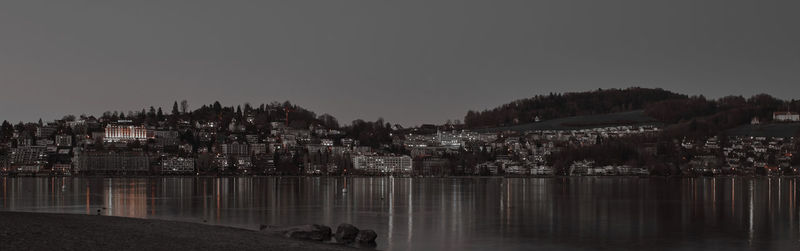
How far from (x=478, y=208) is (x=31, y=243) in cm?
2546

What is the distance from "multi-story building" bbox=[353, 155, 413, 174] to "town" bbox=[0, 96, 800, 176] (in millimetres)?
210

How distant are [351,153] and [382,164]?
9389 millimetres

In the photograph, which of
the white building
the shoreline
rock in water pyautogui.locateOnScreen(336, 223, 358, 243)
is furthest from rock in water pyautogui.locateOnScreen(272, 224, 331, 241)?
the white building

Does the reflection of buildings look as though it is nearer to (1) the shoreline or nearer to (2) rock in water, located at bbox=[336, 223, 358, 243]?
(1) the shoreline

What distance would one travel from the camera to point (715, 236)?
Result: 25672 millimetres

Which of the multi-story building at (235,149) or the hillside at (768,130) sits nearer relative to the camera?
the multi-story building at (235,149)

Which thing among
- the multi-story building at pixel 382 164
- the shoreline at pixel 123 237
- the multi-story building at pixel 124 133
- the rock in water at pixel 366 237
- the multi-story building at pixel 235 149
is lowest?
the multi-story building at pixel 382 164

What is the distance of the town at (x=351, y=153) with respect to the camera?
5817 inches

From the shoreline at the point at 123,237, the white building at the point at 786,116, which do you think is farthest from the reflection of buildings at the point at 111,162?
the shoreline at the point at 123,237

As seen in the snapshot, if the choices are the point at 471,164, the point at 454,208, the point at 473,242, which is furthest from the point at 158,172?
the point at 473,242

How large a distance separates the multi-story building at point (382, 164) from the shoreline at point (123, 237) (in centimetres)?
13301

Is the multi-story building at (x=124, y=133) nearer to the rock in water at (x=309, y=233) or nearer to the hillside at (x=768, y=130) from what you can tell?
the hillside at (x=768, y=130)

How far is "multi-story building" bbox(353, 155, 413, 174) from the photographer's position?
520 ft

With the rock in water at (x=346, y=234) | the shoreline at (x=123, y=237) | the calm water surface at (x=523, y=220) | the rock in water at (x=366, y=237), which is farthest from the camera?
the calm water surface at (x=523, y=220)
